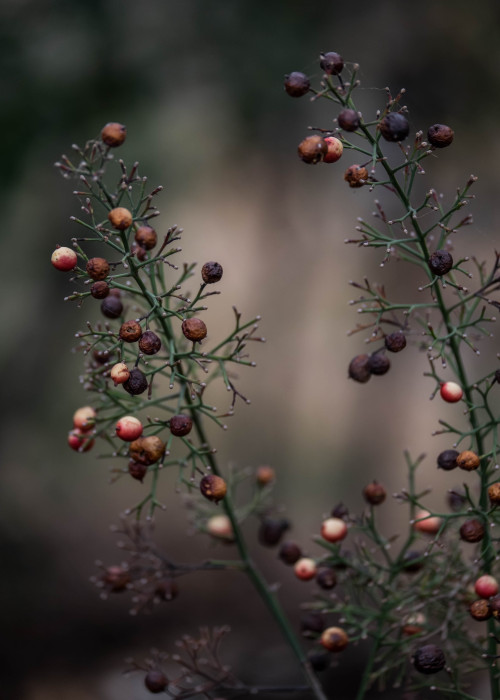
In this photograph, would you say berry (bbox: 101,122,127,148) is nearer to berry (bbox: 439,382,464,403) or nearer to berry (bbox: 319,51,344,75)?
berry (bbox: 319,51,344,75)

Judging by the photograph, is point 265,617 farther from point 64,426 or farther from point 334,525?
point 334,525

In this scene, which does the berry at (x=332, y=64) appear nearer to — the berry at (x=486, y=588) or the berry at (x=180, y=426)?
the berry at (x=180, y=426)

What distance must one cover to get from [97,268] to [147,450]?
0.41ft

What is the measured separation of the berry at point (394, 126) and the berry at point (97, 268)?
0.19 m

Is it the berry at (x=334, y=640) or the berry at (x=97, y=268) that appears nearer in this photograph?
the berry at (x=97, y=268)

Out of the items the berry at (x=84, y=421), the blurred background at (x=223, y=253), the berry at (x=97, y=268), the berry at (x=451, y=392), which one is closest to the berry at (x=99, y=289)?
the berry at (x=97, y=268)

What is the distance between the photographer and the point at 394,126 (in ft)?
1.49

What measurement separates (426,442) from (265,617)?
0.48 m

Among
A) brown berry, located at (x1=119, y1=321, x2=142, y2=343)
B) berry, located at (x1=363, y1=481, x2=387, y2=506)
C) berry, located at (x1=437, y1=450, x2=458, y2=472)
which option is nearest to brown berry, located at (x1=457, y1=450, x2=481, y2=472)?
berry, located at (x1=437, y1=450, x2=458, y2=472)

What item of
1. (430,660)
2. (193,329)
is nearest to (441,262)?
(193,329)

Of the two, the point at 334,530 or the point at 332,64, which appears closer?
the point at 332,64

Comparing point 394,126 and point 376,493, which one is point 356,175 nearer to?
point 394,126

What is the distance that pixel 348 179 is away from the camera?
0.47m

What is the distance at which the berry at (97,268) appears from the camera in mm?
480
